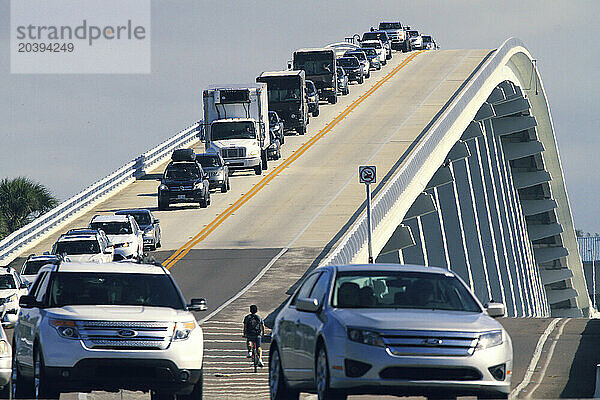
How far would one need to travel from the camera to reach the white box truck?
54.5 meters

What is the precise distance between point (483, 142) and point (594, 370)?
56.0 meters

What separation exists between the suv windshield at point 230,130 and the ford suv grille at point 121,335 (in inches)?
1687

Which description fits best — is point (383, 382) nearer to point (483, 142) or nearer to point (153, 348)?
point (153, 348)

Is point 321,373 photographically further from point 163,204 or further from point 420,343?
point 163,204

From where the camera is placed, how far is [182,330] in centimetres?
1337

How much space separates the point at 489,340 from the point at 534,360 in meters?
14.8

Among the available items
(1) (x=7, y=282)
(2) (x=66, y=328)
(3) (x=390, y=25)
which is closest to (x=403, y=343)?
(2) (x=66, y=328)

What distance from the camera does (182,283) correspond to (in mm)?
37469

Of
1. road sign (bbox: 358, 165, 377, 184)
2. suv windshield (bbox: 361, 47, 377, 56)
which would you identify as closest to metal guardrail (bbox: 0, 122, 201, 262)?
road sign (bbox: 358, 165, 377, 184)

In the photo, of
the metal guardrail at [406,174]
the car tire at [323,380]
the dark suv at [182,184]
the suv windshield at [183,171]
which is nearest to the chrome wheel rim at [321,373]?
the car tire at [323,380]

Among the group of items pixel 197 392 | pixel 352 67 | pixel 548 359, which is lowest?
pixel 548 359

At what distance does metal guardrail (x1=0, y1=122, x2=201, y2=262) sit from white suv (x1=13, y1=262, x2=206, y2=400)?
3017 cm

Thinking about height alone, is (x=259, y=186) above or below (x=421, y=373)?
below

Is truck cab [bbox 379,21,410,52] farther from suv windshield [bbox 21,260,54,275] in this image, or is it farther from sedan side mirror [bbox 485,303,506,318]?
sedan side mirror [bbox 485,303,506,318]
